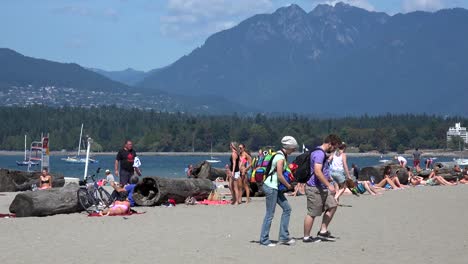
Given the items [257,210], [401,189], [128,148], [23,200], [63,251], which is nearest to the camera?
[63,251]

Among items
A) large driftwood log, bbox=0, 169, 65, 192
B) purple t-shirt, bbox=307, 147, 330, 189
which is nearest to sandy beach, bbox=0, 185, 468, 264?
purple t-shirt, bbox=307, 147, 330, 189

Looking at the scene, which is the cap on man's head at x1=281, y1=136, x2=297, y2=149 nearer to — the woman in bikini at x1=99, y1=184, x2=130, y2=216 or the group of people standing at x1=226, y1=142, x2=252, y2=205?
the woman in bikini at x1=99, y1=184, x2=130, y2=216

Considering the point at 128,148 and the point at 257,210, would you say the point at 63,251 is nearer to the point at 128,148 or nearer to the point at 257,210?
the point at 257,210

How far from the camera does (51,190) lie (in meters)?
18.8

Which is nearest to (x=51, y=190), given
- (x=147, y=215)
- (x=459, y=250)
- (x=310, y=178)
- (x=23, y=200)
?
(x=23, y=200)

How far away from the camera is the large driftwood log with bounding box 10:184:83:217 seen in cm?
1806

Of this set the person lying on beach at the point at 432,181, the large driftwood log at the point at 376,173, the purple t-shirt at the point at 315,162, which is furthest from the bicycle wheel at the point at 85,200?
the person lying on beach at the point at 432,181

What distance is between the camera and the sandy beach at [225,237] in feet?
39.4

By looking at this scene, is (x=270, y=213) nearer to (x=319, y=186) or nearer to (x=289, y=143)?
(x=319, y=186)

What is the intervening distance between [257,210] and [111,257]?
26.6 ft

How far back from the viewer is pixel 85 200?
18781mm

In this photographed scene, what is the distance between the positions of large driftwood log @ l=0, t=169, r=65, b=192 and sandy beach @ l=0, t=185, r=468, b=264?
10.6 m

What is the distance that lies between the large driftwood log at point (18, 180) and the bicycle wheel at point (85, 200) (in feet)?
39.0

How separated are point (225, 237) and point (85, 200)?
5461 mm
